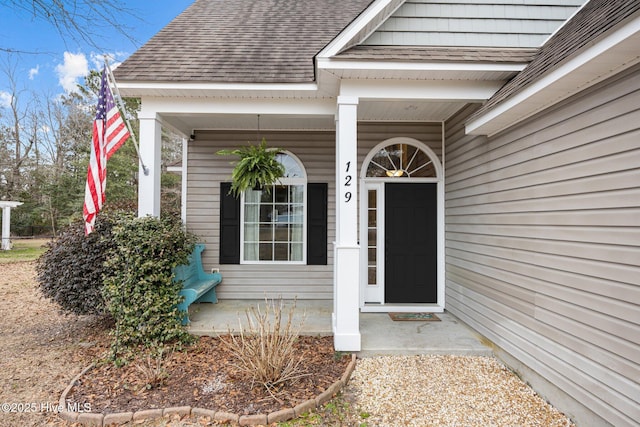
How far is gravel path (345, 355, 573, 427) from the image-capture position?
2.49 metres

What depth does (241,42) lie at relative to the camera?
15.2ft

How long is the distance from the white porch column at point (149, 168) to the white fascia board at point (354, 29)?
2243mm

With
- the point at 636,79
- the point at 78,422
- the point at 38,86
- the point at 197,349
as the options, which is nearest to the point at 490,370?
the point at 636,79

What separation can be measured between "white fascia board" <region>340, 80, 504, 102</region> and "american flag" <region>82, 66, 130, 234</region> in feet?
8.44

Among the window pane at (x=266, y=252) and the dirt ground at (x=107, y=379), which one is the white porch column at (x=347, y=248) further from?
the window pane at (x=266, y=252)

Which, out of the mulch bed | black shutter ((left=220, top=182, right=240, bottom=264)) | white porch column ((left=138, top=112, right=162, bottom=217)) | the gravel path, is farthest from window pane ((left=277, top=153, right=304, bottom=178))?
the gravel path

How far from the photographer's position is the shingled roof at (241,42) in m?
3.90

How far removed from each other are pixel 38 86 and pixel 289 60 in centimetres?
1820

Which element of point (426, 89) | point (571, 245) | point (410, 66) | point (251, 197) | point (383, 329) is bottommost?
point (383, 329)

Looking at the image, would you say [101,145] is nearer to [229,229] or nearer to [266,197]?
[229,229]

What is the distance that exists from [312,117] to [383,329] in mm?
2887

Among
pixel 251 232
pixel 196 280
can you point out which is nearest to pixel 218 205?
pixel 251 232

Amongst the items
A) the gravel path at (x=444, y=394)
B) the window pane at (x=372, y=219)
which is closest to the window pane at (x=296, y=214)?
the window pane at (x=372, y=219)

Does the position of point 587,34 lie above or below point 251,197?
above
